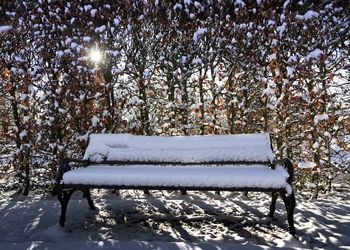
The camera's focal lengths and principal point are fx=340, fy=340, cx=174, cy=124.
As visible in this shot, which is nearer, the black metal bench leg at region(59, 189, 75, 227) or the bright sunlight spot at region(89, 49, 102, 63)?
the black metal bench leg at region(59, 189, 75, 227)

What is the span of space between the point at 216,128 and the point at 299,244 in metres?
2.79

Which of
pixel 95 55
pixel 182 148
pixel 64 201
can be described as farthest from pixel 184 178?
pixel 95 55

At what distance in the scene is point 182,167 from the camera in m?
4.27

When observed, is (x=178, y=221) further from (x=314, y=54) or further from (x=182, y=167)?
(x=314, y=54)

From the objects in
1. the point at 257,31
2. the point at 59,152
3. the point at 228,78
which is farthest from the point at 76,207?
the point at 257,31

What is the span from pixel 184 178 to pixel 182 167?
0.70 m

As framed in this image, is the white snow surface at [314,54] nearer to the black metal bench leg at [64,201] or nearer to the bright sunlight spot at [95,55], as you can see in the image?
the bright sunlight spot at [95,55]

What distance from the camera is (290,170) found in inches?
139

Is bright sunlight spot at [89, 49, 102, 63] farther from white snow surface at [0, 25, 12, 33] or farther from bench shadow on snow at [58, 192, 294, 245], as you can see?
bench shadow on snow at [58, 192, 294, 245]

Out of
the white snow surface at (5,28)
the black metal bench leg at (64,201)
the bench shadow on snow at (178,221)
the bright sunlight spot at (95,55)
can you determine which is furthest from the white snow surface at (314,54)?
the white snow surface at (5,28)

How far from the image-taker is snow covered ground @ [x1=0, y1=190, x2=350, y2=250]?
10.8ft

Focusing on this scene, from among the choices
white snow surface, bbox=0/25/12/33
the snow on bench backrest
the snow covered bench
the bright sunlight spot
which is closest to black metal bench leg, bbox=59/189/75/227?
the snow covered bench

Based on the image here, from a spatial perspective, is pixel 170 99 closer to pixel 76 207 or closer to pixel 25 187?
pixel 76 207

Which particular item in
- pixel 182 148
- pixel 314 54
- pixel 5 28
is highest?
pixel 5 28
